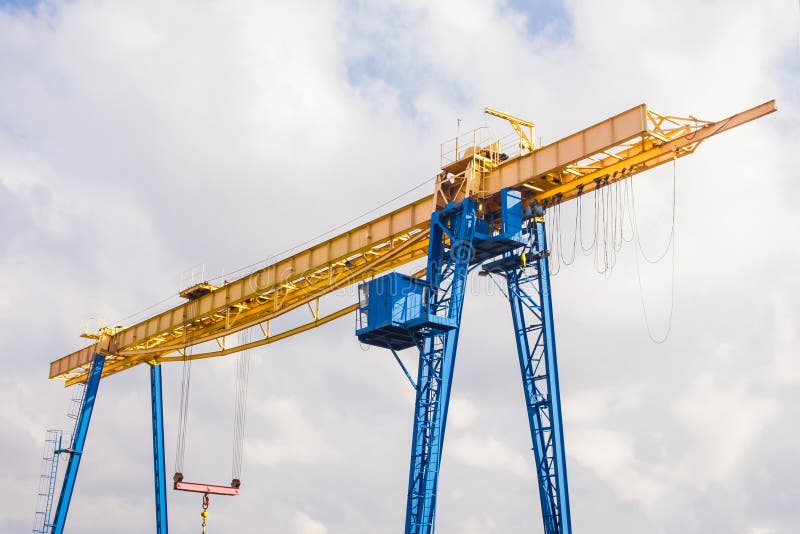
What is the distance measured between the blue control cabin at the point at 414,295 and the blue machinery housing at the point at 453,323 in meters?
0.03

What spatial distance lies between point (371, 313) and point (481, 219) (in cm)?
408

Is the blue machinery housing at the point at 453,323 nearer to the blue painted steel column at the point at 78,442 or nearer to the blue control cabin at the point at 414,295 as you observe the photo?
the blue control cabin at the point at 414,295

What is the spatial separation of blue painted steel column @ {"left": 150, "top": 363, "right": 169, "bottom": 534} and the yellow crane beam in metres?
1.01

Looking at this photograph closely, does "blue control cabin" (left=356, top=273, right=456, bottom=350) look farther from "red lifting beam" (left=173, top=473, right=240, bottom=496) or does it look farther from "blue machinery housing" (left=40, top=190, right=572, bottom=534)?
"red lifting beam" (left=173, top=473, right=240, bottom=496)

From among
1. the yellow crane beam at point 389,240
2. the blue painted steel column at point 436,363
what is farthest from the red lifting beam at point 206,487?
the blue painted steel column at point 436,363

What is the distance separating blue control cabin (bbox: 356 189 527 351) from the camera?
2927cm

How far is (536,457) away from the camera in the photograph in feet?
94.5

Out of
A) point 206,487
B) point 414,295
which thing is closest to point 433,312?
point 414,295

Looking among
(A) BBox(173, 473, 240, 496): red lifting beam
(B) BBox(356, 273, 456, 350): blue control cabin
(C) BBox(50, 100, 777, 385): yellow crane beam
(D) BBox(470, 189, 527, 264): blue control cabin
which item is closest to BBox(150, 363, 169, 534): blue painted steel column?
(C) BBox(50, 100, 777, 385): yellow crane beam

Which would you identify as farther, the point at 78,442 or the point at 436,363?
the point at 78,442

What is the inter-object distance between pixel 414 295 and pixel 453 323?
5.07 ft

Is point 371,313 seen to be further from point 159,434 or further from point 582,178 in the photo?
point 159,434

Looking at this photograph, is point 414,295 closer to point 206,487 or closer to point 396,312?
point 396,312

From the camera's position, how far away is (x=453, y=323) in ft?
95.4
